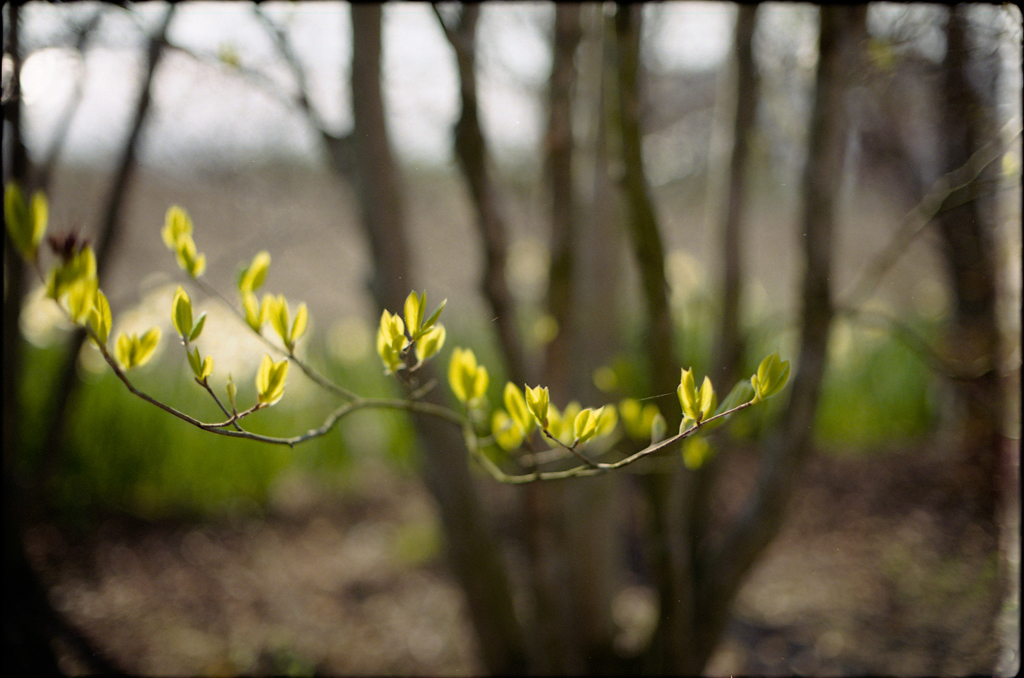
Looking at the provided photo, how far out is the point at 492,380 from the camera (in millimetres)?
2668

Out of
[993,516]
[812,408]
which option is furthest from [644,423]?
[993,516]

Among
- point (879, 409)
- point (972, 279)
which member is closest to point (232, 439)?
point (972, 279)

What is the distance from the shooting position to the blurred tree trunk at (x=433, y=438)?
3.76 ft

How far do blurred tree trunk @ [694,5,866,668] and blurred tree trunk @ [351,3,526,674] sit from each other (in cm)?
42

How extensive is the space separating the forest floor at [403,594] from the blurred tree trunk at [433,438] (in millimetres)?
142

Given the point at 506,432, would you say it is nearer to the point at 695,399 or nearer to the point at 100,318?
the point at 695,399

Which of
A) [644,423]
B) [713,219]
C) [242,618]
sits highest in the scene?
[713,219]

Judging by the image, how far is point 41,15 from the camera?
2.94ft

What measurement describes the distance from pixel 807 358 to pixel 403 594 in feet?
5.01

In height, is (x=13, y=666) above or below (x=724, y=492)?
above

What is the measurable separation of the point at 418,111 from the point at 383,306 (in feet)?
1.66

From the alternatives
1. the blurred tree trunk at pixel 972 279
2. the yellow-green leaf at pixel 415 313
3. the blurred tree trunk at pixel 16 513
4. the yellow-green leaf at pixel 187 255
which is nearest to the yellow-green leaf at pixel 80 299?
the yellow-green leaf at pixel 187 255

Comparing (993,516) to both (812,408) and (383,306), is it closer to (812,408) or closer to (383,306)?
(812,408)

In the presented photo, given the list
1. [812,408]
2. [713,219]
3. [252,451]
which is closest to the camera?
[812,408]
